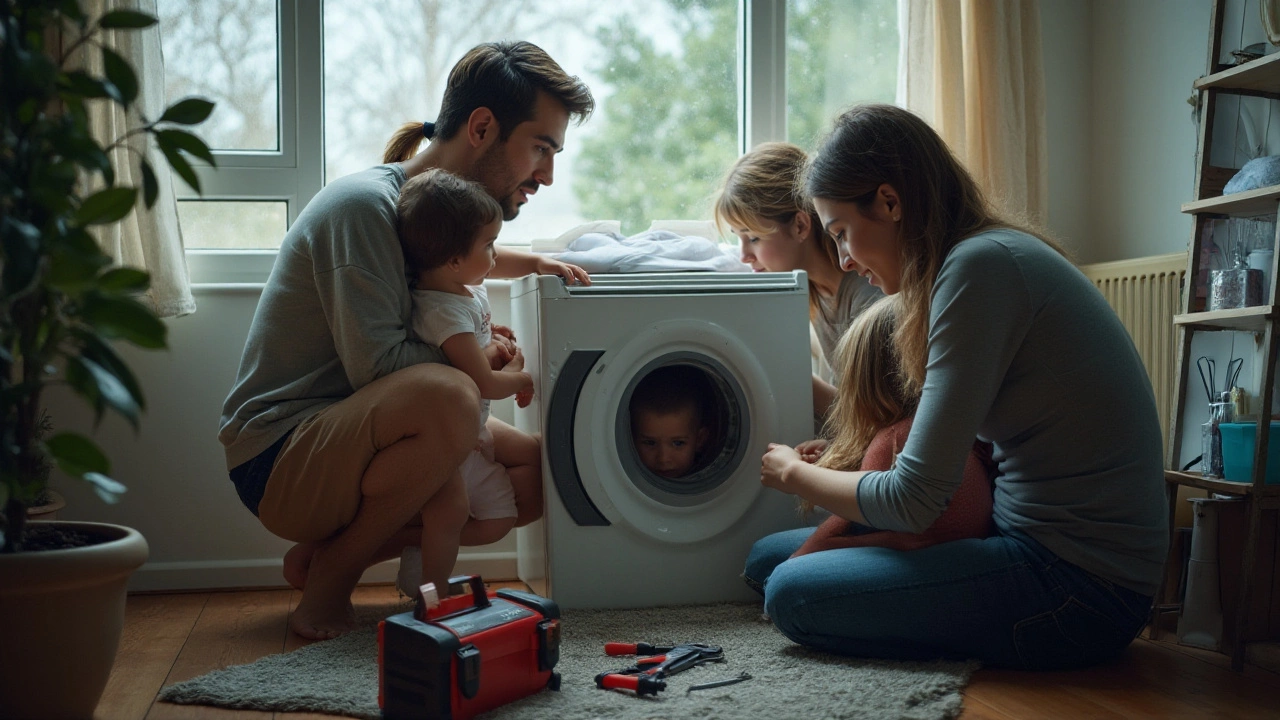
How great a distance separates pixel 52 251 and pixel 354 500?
0.90 m

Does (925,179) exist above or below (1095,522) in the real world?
above

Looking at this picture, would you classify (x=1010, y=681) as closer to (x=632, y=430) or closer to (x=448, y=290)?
(x=632, y=430)

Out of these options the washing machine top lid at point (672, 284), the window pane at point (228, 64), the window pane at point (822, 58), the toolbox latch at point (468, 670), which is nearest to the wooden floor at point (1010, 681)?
the toolbox latch at point (468, 670)

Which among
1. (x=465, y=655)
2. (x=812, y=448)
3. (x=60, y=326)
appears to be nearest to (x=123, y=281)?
(x=60, y=326)

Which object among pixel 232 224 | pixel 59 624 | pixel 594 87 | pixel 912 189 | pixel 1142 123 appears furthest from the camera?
pixel 594 87

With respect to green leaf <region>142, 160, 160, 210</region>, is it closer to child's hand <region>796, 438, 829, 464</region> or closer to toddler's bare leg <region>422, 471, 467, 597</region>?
Result: toddler's bare leg <region>422, 471, 467, 597</region>

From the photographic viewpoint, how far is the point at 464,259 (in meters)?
1.93

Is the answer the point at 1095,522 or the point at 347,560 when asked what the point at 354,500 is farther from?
the point at 1095,522

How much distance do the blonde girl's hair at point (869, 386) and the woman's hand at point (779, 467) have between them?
9cm

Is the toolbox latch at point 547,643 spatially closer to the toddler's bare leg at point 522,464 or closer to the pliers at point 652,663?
the pliers at point 652,663

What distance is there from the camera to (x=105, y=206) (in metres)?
1.15

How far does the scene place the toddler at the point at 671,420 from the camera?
2.19 metres

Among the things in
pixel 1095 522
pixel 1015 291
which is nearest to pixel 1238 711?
pixel 1095 522

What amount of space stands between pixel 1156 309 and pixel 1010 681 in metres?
1.22
